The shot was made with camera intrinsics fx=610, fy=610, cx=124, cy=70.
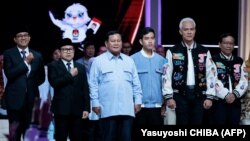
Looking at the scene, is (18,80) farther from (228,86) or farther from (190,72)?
(228,86)

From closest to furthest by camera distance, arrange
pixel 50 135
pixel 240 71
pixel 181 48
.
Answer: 1. pixel 181 48
2. pixel 240 71
3. pixel 50 135

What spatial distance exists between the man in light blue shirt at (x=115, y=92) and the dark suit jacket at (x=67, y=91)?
53 centimetres

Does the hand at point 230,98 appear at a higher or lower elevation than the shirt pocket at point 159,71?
lower

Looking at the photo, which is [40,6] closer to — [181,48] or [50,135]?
[50,135]

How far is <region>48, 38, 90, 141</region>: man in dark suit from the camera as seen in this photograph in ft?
20.8

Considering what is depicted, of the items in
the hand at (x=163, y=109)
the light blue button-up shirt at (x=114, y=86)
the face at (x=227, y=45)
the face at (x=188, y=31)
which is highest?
the face at (x=188, y=31)

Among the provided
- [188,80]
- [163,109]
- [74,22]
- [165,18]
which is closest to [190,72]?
[188,80]

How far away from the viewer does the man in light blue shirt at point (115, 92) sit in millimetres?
5816

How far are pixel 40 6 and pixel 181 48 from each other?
3.75m

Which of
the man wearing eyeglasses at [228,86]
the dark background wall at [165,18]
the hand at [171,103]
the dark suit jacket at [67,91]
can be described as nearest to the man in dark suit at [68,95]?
the dark suit jacket at [67,91]

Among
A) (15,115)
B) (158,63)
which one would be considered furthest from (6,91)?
(158,63)

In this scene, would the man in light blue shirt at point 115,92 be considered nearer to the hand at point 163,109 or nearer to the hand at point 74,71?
the hand at point 163,109

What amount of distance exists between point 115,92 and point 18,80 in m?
1.17

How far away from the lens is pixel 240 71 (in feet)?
21.2
